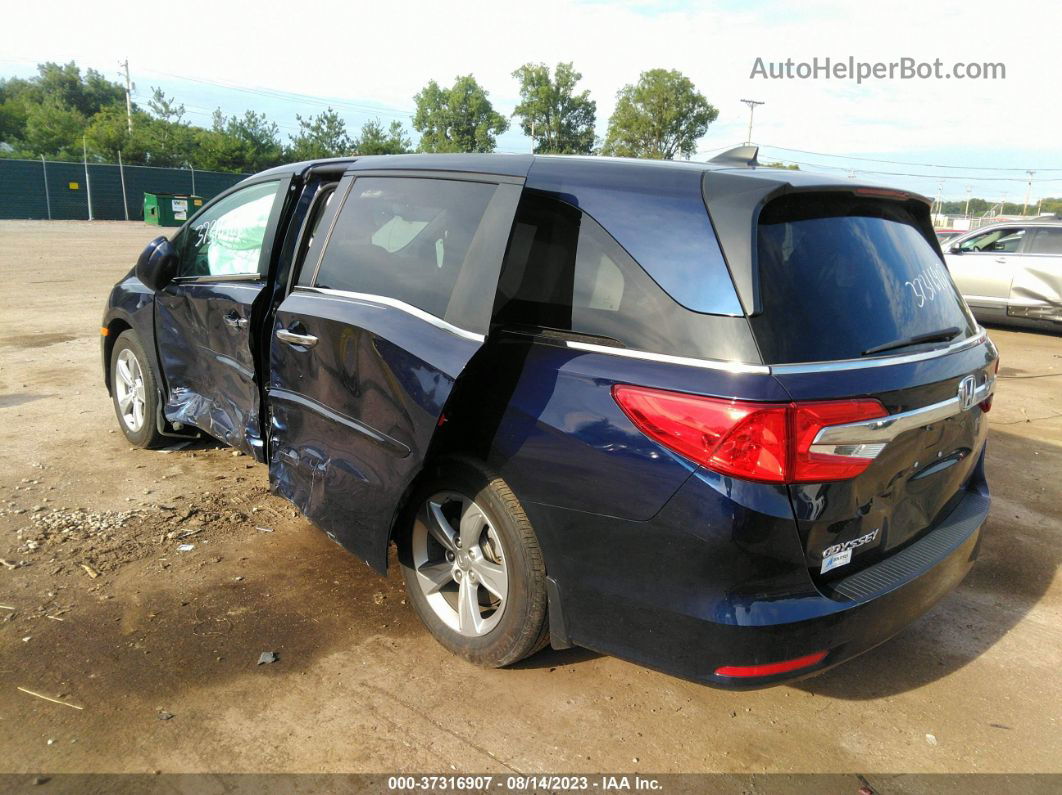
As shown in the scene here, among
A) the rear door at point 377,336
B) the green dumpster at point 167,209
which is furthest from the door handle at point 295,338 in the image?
the green dumpster at point 167,209

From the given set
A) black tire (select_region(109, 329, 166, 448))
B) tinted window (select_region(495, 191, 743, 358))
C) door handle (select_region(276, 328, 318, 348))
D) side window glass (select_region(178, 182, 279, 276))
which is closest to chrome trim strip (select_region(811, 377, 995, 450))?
tinted window (select_region(495, 191, 743, 358))

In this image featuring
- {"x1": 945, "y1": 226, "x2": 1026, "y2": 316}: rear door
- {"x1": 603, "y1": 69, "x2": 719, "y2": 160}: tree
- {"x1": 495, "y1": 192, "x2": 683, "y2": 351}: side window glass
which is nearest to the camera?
{"x1": 495, "y1": 192, "x2": 683, "y2": 351}: side window glass

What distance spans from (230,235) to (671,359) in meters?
2.98

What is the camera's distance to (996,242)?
1216 cm

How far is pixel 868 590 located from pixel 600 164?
5.25 ft

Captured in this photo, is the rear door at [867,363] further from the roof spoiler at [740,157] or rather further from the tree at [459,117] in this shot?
the tree at [459,117]

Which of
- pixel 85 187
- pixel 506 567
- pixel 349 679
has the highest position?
pixel 85 187

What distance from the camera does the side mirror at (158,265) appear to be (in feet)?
14.2

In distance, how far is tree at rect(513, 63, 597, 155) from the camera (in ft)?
244

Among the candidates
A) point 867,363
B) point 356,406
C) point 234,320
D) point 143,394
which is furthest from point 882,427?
point 143,394

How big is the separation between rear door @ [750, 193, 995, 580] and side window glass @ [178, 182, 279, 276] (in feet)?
8.80

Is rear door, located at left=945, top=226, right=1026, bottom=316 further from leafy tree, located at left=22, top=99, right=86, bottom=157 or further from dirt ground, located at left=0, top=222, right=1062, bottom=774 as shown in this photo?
leafy tree, located at left=22, top=99, right=86, bottom=157

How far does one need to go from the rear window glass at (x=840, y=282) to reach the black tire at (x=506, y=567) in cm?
96

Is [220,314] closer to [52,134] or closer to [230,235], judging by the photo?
[230,235]
